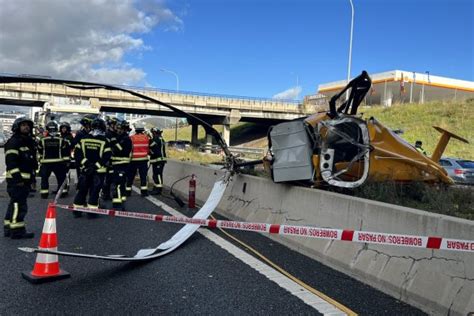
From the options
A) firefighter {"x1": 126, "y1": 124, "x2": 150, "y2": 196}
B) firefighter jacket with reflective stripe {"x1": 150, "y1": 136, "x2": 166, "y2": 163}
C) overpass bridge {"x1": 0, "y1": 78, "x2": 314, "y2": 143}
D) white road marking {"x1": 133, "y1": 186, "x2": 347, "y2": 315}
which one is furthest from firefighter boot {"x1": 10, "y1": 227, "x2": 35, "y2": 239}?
overpass bridge {"x1": 0, "y1": 78, "x2": 314, "y2": 143}

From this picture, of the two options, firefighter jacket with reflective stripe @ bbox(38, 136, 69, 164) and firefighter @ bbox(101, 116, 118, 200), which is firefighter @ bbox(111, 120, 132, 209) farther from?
firefighter jacket with reflective stripe @ bbox(38, 136, 69, 164)

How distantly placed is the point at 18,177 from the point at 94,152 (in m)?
2.07

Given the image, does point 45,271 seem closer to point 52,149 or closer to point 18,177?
point 18,177

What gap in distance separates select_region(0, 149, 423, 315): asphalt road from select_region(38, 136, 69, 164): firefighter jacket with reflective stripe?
4824 millimetres

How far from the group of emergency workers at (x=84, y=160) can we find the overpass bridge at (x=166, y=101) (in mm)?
33625

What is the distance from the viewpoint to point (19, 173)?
6.88 m

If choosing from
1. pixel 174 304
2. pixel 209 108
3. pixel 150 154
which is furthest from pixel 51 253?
pixel 209 108

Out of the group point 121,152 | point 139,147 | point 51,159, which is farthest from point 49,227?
point 51,159

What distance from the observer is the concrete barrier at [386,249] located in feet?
12.5

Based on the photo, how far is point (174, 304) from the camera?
4109 mm

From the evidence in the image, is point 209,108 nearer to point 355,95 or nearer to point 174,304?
point 355,95

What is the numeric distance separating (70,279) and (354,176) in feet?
13.8

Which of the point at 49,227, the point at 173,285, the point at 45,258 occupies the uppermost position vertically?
the point at 49,227

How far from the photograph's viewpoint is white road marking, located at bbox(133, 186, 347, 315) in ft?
13.4
